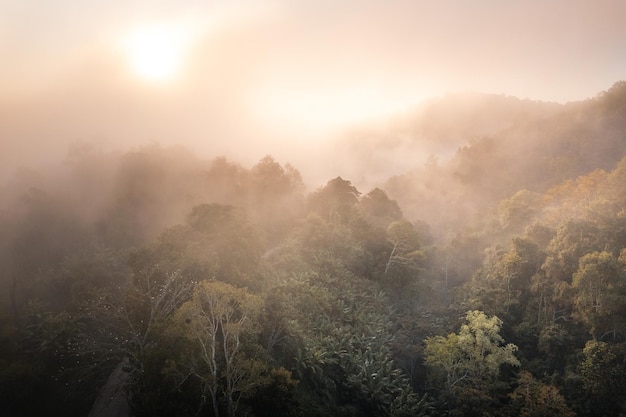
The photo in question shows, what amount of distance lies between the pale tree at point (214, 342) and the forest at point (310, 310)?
10cm

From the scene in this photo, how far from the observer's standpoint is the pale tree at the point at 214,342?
16.6m

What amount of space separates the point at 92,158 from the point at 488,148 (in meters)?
83.7

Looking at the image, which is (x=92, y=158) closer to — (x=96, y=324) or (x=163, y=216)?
(x=163, y=216)

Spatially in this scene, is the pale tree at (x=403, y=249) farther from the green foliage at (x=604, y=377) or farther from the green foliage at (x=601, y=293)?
the green foliage at (x=604, y=377)

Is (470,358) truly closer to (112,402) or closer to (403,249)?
(403,249)

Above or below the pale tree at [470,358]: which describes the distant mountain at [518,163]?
above

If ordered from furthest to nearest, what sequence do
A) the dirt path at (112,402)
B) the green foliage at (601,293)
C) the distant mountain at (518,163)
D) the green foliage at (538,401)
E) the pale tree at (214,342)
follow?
the distant mountain at (518,163), the green foliage at (601,293), the green foliage at (538,401), the dirt path at (112,402), the pale tree at (214,342)

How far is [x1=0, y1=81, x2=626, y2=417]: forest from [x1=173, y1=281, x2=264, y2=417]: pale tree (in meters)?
0.10

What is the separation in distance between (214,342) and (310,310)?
13341 millimetres

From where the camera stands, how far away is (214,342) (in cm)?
1688

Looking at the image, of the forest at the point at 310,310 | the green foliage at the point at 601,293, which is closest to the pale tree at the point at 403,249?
the forest at the point at 310,310

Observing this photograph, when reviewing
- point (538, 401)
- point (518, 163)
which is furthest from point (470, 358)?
point (518, 163)

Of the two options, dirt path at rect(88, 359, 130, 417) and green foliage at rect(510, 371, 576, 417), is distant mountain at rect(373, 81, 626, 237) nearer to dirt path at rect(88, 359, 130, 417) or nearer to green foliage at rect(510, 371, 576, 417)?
green foliage at rect(510, 371, 576, 417)

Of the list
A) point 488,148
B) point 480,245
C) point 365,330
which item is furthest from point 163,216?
point 488,148
